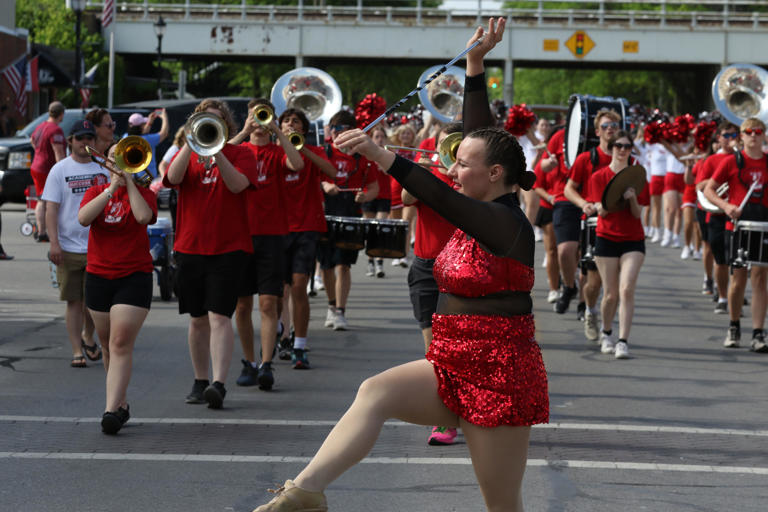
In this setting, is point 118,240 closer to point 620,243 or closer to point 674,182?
point 620,243

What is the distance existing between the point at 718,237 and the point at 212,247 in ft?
22.0

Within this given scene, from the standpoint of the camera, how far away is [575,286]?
14102 millimetres

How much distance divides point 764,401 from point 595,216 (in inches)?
122

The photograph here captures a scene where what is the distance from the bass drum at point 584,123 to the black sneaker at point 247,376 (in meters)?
4.91

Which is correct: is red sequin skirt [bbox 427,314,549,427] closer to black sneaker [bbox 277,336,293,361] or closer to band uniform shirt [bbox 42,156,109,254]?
band uniform shirt [bbox 42,156,109,254]

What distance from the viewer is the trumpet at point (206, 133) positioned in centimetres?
809

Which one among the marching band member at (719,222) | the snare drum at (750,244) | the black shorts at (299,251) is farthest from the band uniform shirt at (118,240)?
the marching band member at (719,222)

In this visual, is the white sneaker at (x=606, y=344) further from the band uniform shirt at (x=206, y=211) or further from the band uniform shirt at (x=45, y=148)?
the band uniform shirt at (x=45, y=148)

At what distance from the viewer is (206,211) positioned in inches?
327

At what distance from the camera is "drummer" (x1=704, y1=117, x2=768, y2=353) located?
1153cm

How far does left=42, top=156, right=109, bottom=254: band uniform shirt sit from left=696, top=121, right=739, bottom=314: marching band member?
563cm

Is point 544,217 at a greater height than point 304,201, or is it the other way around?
point 304,201

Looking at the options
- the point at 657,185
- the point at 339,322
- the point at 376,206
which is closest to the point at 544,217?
the point at 376,206

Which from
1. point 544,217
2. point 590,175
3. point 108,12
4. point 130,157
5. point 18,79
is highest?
point 108,12
